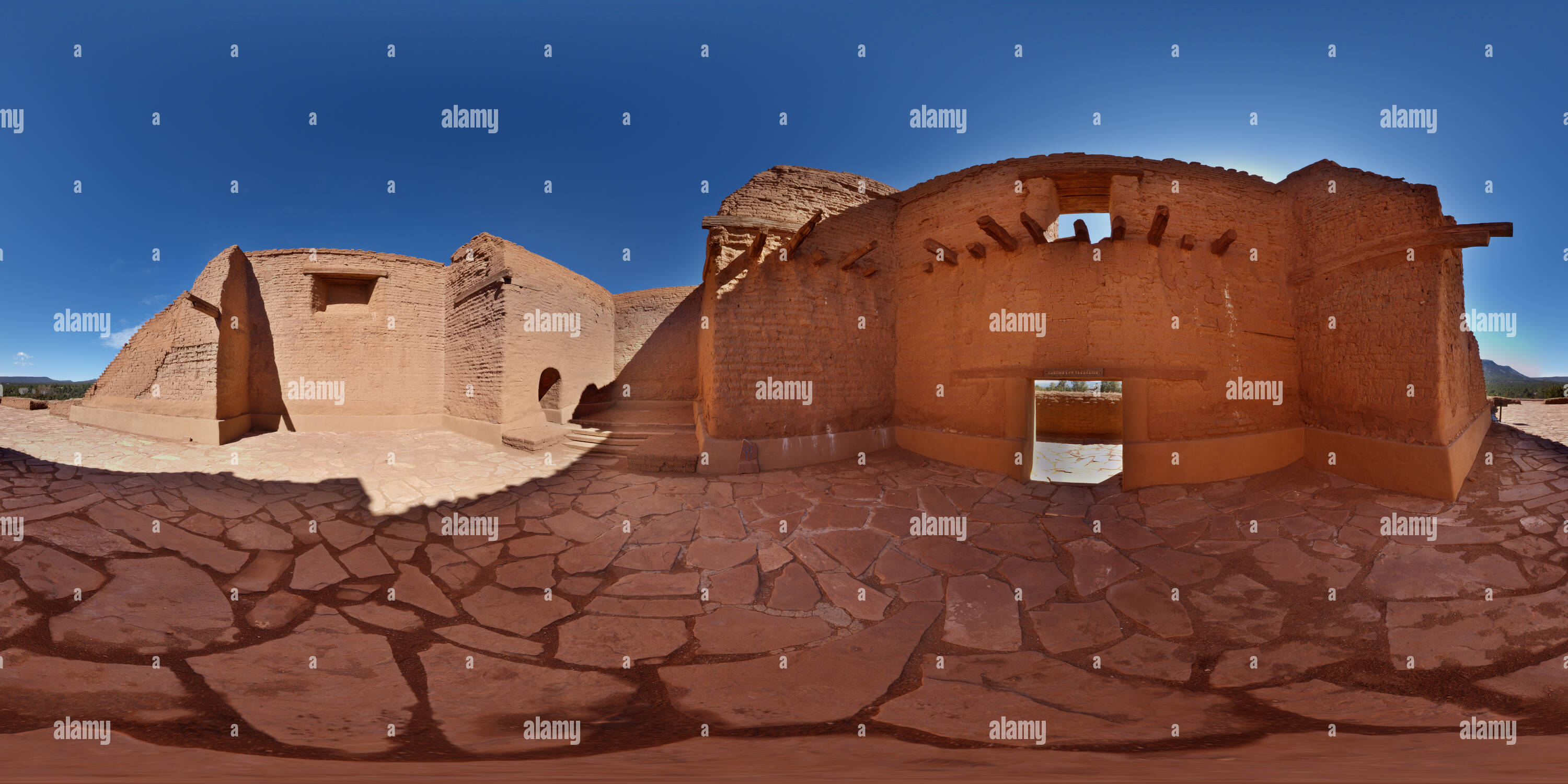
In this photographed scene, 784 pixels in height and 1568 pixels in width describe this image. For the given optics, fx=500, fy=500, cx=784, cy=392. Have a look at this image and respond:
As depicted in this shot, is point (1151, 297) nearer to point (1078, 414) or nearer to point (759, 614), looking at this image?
point (759, 614)

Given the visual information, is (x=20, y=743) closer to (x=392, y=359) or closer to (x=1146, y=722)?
(x=1146, y=722)

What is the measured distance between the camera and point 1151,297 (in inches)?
273

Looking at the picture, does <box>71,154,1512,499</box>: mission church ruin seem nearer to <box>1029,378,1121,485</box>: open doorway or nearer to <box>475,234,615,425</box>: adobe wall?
<box>475,234,615,425</box>: adobe wall

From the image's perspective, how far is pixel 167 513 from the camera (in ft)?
15.5

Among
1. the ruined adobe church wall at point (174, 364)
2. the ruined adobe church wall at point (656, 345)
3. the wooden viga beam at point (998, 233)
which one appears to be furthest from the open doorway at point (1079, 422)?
the ruined adobe church wall at point (174, 364)

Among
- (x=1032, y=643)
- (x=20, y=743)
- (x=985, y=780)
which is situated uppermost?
(x=20, y=743)

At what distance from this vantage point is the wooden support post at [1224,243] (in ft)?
22.0

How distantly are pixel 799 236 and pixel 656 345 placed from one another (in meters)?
9.77

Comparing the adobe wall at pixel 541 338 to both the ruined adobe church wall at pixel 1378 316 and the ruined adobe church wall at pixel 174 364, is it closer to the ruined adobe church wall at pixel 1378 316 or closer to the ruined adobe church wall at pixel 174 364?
the ruined adobe church wall at pixel 174 364

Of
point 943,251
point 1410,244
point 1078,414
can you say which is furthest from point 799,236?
point 1078,414

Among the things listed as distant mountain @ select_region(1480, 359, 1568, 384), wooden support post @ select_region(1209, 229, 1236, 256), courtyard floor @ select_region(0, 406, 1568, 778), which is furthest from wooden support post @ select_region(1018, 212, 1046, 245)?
distant mountain @ select_region(1480, 359, 1568, 384)

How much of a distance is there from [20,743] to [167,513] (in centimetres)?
450

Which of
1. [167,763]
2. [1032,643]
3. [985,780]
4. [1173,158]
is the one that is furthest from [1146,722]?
[1173,158]

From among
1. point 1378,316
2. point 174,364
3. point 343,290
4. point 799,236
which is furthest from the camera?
point 343,290
